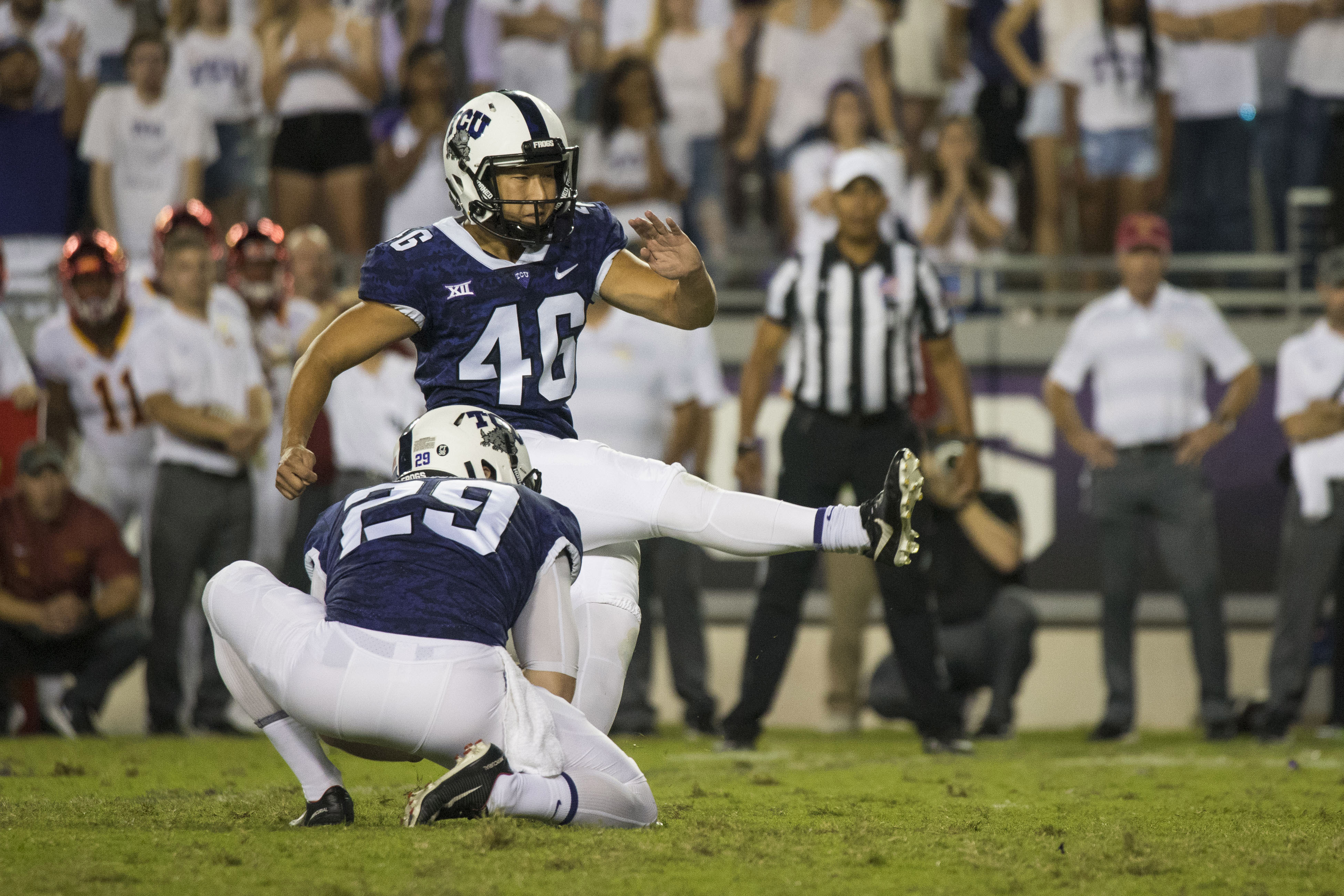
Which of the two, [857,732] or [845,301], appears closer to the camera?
[845,301]

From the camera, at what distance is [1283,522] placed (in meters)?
9.30

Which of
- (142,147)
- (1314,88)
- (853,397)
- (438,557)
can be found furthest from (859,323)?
(142,147)

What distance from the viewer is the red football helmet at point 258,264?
8.78m

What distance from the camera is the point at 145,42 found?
31.9 feet

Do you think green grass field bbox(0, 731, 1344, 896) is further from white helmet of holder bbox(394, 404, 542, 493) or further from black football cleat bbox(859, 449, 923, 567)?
white helmet of holder bbox(394, 404, 542, 493)

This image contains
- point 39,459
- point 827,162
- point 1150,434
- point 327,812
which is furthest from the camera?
point 827,162

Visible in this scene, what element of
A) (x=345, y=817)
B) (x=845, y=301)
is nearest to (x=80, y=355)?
(x=845, y=301)

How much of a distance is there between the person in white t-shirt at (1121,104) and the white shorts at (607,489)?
6.26 metres

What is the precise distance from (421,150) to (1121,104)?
405 centimetres

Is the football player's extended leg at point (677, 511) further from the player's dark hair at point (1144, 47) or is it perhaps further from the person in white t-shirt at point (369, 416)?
the player's dark hair at point (1144, 47)

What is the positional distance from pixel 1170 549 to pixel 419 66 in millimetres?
5008

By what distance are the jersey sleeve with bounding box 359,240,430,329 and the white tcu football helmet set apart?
249 millimetres

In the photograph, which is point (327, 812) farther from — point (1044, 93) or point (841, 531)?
point (1044, 93)

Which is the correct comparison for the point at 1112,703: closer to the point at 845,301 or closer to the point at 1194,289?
the point at 845,301
